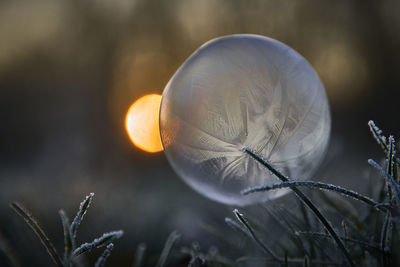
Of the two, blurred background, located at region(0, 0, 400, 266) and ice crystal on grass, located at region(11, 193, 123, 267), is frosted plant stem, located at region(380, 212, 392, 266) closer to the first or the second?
ice crystal on grass, located at region(11, 193, 123, 267)

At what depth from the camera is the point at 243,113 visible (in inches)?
50.5

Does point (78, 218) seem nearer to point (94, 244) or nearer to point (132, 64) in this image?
point (94, 244)

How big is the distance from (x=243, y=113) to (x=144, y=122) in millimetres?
7805

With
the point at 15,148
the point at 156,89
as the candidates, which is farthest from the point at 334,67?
the point at 15,148

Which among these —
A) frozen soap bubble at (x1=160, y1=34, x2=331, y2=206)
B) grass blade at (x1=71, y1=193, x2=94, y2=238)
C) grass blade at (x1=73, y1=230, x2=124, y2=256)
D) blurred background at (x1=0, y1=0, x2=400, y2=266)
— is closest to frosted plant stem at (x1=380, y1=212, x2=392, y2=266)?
frozen soap bubble at (x1=160, y1=34, x2=331, y2=206)

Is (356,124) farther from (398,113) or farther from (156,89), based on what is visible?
(156,89)

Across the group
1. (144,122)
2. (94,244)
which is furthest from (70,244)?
(144,122)

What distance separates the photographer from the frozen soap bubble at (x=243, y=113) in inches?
50.4

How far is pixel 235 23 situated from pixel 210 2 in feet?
2.48

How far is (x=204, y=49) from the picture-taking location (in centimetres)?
143

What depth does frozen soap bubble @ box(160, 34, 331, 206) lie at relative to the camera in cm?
128

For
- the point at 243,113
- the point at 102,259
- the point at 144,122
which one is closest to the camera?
the point at 102,259

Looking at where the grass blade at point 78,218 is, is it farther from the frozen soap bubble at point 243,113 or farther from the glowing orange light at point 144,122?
the glowing orange light at point 144,122

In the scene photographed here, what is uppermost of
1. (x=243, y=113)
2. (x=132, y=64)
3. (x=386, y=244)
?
(x=132, y=64)
